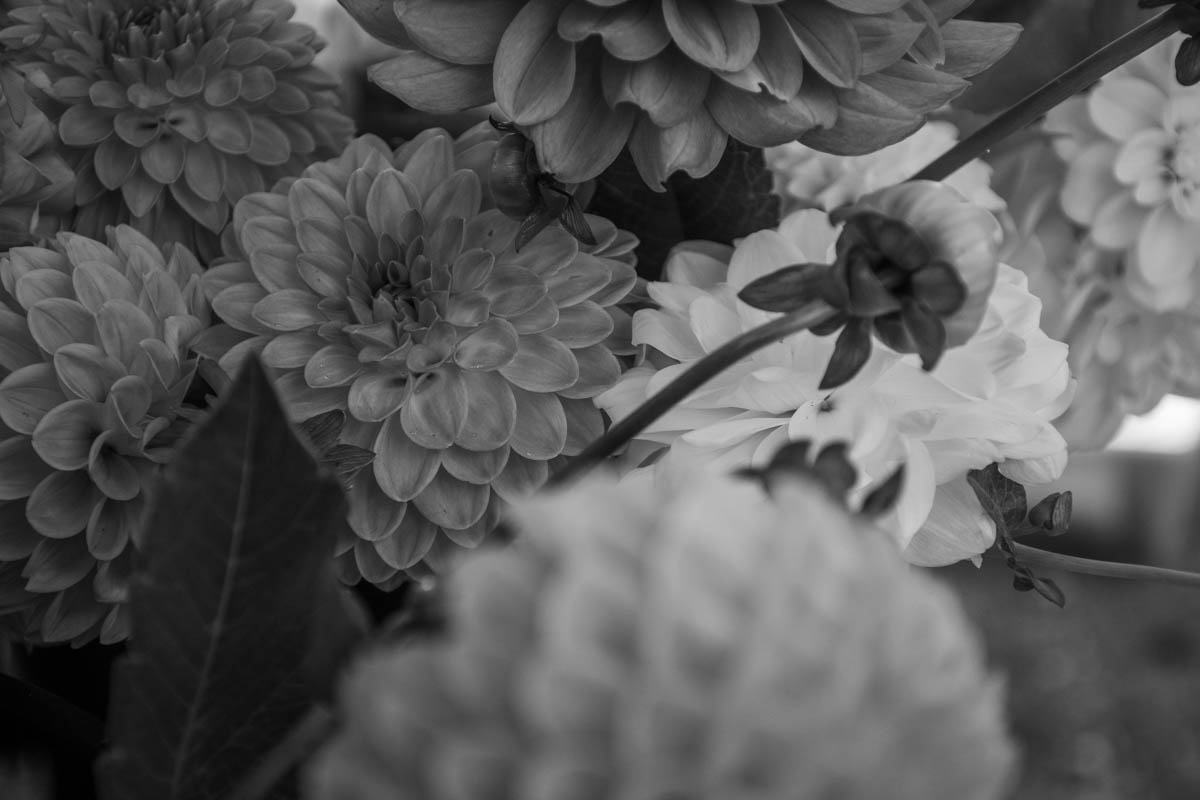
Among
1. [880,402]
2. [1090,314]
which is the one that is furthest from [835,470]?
[1090,314]

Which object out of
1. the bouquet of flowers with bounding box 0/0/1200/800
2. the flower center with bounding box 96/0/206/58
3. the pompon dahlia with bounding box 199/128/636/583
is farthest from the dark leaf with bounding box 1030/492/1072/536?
the flower center with bounding box 96/0/206/58

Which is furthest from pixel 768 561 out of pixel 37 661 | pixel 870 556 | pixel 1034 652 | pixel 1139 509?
pixel 1139 509

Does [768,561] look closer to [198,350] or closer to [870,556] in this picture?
[870,556]

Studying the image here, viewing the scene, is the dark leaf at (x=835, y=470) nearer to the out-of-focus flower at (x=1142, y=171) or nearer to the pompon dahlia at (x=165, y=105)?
the pompon dahlia at (x=165, y=105)

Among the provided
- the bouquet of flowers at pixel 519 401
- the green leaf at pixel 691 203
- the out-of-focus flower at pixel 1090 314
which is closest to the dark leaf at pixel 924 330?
the bouquet of flowers at pixel 519 401

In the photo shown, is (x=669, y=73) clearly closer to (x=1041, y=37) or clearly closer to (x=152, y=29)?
(x=152, y=29)

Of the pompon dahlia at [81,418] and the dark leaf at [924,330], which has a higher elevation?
the dark leaf at [924,330]

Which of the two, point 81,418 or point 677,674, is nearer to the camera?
point 677,674

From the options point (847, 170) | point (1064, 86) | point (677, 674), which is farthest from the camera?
point (847, 170)
